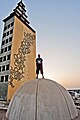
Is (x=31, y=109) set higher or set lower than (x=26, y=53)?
lower

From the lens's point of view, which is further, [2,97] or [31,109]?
[2,97]

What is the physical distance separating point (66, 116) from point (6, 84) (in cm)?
1855

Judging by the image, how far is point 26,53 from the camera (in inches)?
1070

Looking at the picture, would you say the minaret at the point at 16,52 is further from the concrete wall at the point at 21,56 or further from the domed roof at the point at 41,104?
the domed roof at the point at 41,104

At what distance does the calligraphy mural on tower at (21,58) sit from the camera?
23186 millimetres

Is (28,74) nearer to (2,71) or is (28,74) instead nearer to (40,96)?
(2,71)

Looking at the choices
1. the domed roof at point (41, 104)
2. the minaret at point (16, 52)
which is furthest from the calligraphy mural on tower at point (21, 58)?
the domed roof at point (41, 104)

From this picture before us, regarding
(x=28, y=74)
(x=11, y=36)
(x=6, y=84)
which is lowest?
(x=6, y=84)

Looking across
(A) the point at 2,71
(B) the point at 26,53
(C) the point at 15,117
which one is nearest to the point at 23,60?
(B) the point at 26,53

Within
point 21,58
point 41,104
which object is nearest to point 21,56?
point 21,58

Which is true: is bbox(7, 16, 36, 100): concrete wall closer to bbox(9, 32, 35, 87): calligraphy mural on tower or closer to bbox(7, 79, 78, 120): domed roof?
bbox(9, 32, 35, 87): calligraphy mural on tower

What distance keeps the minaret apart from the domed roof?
16646mm

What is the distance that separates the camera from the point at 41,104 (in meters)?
5.11

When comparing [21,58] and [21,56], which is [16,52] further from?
[21,58]
